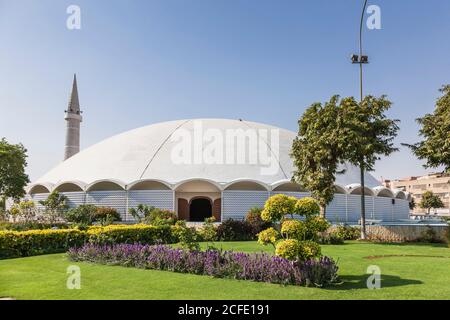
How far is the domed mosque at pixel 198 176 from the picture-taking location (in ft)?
102

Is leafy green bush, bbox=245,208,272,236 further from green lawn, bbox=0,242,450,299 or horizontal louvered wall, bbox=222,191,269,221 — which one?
green lawn, bbox=0,242,450,299

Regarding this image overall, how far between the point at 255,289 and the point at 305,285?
1201 mm

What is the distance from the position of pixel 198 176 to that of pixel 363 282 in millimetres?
24680

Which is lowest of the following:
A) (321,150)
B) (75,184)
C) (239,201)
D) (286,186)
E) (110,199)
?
(239,201)

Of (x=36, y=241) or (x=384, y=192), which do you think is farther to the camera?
(x=384, y=192)

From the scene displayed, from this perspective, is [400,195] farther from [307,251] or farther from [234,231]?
[307,251]

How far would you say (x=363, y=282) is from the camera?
8.69 m

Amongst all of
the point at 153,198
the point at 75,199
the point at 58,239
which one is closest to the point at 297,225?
the point at 58,239

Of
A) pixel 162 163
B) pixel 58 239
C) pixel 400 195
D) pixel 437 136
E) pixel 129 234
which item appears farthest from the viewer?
pixel 400 195

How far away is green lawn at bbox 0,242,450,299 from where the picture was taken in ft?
23.7

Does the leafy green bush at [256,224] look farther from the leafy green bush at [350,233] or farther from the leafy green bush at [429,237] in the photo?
the leafy green bush at [429,237]

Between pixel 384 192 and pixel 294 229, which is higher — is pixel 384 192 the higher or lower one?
the higher one

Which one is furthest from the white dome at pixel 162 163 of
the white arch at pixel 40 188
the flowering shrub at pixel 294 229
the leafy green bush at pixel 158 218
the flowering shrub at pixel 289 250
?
the flowering shrub at pixel 289 250
